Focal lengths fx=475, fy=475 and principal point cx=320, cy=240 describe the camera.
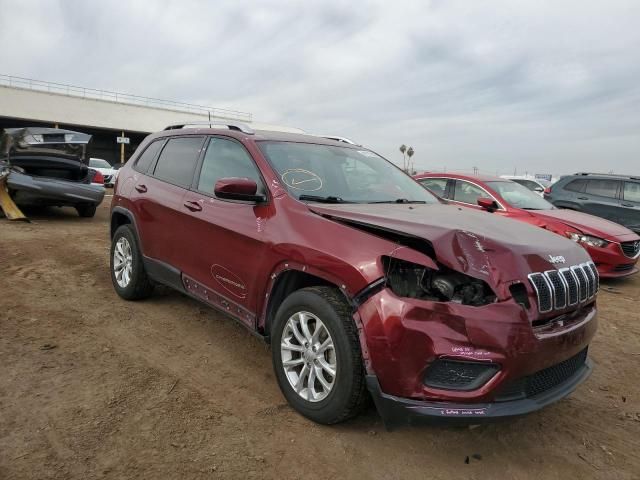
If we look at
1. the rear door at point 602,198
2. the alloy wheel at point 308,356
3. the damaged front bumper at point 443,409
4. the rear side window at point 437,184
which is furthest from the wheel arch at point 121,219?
the rear door at point 602,198

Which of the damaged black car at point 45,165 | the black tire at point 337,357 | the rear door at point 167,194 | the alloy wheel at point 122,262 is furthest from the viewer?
the damaged black car at point 45,165

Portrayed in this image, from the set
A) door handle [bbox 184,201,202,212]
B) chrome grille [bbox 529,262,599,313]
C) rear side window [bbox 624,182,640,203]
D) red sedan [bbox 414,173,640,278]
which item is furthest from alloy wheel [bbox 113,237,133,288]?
rear side window [bbox 624,182,640,203]

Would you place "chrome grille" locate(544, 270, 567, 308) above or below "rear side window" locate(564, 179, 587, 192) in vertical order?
below

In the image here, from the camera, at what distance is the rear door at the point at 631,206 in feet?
31.5

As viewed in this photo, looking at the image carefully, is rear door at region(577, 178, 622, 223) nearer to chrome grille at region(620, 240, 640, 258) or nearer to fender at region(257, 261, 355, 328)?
chrome grille at region(620, 240, 640, 258)

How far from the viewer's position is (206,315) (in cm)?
454

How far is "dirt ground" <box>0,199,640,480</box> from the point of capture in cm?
242

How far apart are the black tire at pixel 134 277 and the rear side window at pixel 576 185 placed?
930cm

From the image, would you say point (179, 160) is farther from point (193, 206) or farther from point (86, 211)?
point (86, 211)

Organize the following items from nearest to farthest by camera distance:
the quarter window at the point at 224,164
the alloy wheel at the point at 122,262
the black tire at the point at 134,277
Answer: the quarter window at the point at 224,164, the black tire at the point at 134,277, the alloy wheel at the point at 122,262

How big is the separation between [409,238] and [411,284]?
25 centimetres

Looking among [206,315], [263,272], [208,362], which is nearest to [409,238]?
[263,272]

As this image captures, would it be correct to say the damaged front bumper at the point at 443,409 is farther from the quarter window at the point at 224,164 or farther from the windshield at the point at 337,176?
the quarter window at the point at 224,164

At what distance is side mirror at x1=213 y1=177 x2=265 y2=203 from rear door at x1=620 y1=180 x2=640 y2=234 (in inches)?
364
